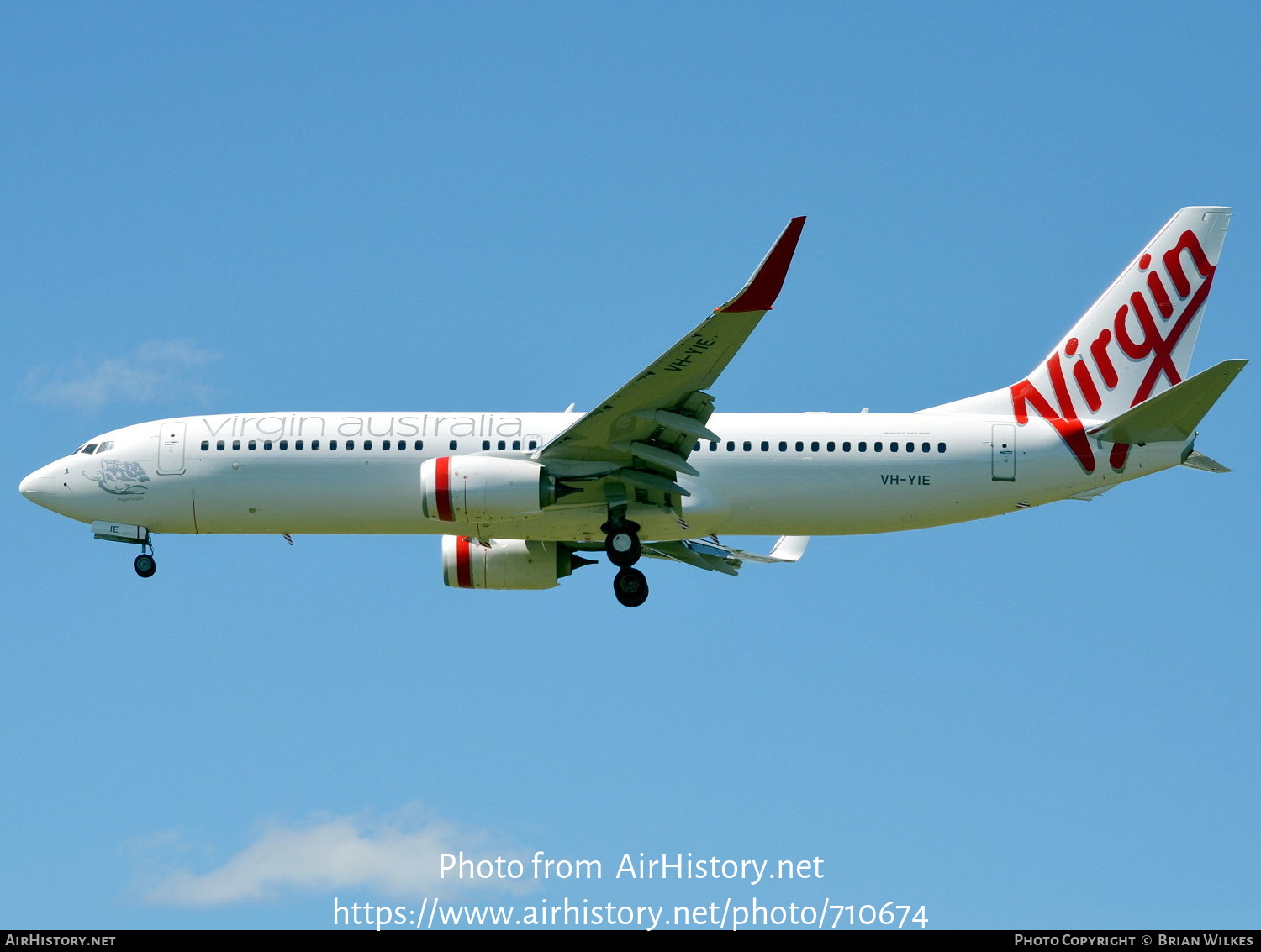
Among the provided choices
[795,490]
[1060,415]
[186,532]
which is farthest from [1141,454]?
[186,532]

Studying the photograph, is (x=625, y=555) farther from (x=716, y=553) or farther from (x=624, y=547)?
(x=716, y=553)

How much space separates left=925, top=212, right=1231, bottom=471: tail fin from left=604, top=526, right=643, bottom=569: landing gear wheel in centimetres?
766

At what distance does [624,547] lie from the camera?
35.3m

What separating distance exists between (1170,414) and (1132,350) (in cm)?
351

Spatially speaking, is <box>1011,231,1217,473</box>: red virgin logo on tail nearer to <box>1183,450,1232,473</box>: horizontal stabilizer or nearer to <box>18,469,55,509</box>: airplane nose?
<box>1183,450,1232,473</box>: horizontal stabilizer

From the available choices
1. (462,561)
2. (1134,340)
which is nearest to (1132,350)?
(1134,340)

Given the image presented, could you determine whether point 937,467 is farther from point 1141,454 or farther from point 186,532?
point 186,532

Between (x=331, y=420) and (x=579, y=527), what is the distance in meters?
6.20

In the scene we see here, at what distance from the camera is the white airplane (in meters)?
34.2

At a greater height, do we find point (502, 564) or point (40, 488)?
point (40, 488)

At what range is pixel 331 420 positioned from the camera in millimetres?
36469

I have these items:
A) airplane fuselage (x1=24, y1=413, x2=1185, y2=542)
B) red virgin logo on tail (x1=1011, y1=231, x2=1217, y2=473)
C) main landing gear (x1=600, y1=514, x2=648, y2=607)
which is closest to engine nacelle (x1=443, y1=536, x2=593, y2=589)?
airplane fuselage (x1=24, y1=413, x2=1185, y2=542)

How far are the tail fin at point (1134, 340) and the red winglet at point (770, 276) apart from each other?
8.74 meters
